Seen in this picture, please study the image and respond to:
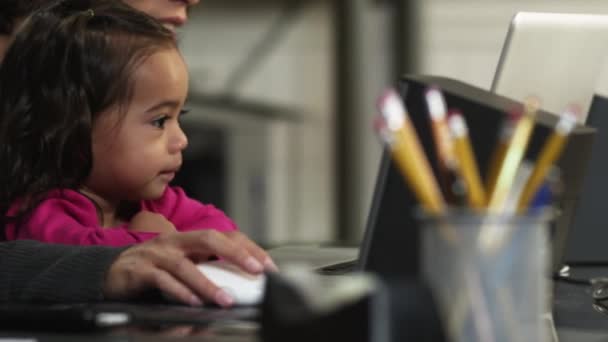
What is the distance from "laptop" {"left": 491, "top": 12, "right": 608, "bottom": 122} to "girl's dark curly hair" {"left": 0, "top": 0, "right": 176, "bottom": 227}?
1.30 feet

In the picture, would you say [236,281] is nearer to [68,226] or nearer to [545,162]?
[68,226]

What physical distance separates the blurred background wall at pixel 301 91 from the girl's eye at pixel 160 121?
3364 millimetres

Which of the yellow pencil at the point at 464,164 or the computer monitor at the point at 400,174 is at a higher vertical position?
the yellow pencil at the point at 464,164

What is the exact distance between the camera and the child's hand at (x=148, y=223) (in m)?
1.27

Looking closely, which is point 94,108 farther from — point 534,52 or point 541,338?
point 541,338

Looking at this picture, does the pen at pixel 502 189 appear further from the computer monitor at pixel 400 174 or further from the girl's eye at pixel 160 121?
the girl's eye at pixel 160 121

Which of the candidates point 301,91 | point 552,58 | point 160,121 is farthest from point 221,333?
point 301,91

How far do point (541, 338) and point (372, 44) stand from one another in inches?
158

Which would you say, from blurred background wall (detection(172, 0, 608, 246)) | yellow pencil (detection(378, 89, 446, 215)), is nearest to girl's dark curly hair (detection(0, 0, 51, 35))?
yellow pencil (detection(378, 89, 446, 215))

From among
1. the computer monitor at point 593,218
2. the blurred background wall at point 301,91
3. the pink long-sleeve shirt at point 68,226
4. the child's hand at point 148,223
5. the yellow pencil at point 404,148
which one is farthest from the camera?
the blurred background wall at point 301,91

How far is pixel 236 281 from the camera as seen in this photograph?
95 cm

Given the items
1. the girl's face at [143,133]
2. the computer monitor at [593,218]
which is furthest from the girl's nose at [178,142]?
the computer monitor at [593,218]

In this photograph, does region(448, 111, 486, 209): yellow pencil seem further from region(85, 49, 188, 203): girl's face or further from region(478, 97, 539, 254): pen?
region(85, 49, 188, 203): girl's face

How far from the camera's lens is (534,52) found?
51.0 inches
